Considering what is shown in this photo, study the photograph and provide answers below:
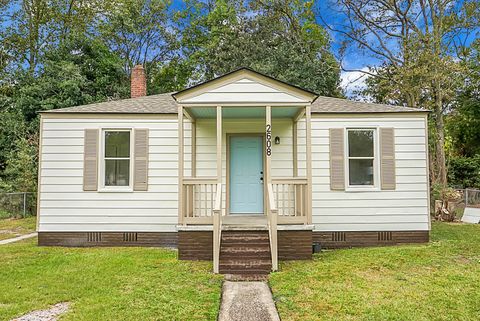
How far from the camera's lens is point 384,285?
484cm

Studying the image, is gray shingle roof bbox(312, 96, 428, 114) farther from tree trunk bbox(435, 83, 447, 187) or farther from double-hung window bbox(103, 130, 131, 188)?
tree trunk bbox(435, 83, 447, 187)

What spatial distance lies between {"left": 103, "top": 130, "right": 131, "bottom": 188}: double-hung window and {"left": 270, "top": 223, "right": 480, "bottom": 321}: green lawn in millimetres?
4321

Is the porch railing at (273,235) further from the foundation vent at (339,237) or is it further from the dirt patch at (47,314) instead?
the dirt patch at (47,314)

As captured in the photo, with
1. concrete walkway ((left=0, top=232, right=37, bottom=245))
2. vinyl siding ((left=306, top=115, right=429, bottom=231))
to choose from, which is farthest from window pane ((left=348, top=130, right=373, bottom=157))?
concrete walkway ((left=0, top=232, right=37, bottom=245))

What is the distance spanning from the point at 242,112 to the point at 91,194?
3987 mm

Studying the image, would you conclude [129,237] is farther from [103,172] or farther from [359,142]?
[359,142]

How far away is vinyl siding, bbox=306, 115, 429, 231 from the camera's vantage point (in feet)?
25.8

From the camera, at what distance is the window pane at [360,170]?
7.98m

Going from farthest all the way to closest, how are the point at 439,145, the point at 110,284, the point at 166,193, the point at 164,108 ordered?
1. the point at 439,145
2. the point at 164,108
3. the point at 166,193
4. the point at 110,284

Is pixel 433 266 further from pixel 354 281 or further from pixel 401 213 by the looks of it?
pixel 401 213

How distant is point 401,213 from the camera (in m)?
7.85

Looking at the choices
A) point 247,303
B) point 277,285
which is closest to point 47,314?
point 247,303

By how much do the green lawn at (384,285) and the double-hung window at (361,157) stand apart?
5.58 feet

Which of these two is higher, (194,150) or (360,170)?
(194,150)
